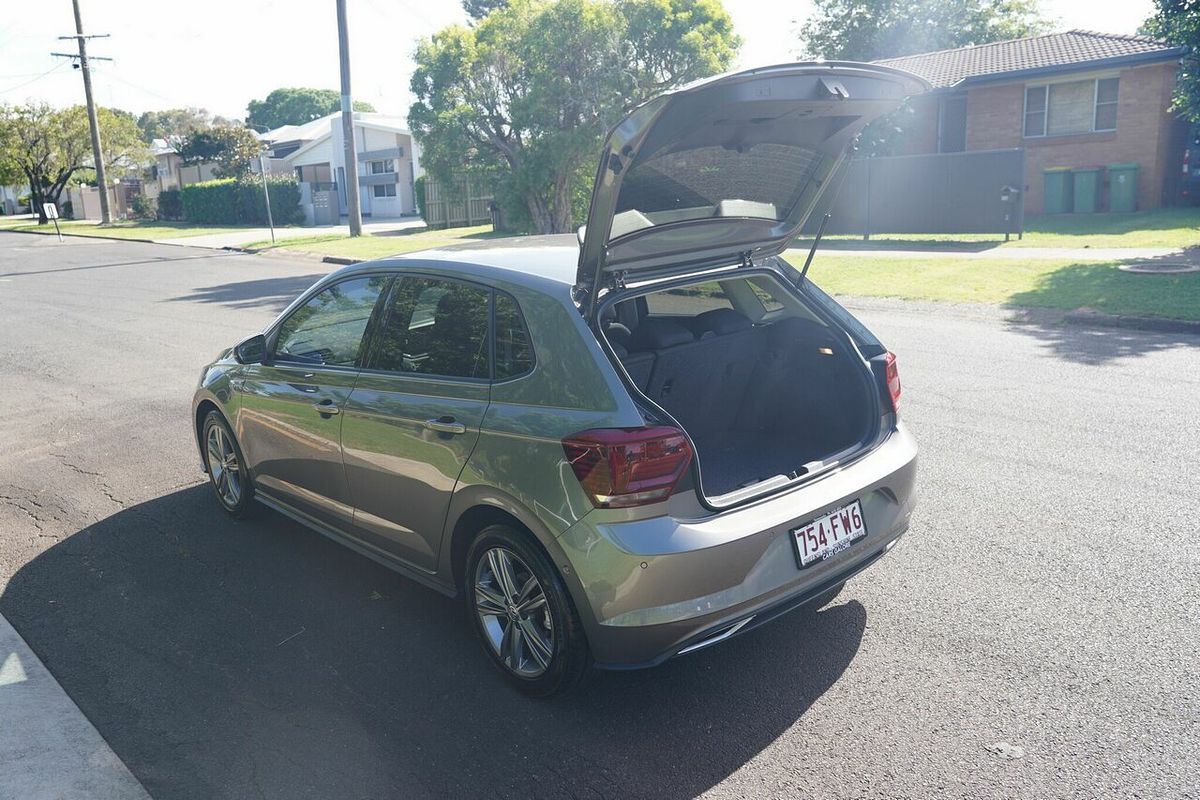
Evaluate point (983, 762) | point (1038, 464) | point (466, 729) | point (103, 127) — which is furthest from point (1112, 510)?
point (103, 127)

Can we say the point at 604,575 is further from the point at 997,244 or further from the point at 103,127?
the point at 103,127

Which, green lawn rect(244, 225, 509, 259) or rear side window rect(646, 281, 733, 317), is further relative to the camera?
green lawn rect(244, 225, 509, 259)

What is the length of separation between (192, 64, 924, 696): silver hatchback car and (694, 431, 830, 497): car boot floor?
0.02m

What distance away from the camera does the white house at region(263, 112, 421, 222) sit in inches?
1759

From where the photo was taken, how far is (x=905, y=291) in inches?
542

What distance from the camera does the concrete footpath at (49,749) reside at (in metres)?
3.26

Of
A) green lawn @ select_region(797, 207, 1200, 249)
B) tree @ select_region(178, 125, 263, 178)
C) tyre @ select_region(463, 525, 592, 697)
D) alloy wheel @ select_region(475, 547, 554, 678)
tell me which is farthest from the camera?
tree @ select_region(178, 125, 263, 178)

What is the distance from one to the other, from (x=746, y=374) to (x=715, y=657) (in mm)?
1424

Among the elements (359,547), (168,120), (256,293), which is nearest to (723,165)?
(359,547)

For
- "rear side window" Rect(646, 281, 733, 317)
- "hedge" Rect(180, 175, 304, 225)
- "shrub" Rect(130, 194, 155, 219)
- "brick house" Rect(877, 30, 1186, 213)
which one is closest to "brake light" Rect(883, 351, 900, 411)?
"rear side window" Rect(646, 281, 733, 317)

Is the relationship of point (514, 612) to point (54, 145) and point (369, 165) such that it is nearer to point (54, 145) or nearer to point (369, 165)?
point (369, 165)

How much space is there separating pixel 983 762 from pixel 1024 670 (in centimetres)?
65

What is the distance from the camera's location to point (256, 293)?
1727cm

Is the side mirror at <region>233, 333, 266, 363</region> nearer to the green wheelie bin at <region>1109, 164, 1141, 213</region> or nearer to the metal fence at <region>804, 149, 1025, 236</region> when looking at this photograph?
the metal fence at <region>804, 149, 1025, 236</region>
